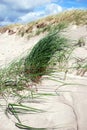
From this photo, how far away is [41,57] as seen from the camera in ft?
12.5

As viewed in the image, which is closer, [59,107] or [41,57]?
[59,107]

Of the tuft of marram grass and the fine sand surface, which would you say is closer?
the fine sand surface

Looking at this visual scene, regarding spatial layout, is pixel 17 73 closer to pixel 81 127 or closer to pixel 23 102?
pixel 23 102

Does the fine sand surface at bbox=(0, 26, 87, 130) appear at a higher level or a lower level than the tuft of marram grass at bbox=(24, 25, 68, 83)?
lower

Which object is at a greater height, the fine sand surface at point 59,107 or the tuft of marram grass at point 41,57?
the tuft of marram grass at point 41,57

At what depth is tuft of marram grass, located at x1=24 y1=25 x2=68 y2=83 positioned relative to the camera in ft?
12.3

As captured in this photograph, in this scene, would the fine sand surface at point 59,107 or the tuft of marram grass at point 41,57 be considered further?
the tuft of marram grass at point 41,57

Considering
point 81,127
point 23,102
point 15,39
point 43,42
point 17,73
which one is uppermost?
point 15,39

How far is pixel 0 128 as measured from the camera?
2637mm

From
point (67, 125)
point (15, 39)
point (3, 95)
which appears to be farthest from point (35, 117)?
point (15, 39)

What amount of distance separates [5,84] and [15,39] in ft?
19.2

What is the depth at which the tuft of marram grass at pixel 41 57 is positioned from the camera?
3.75 metres

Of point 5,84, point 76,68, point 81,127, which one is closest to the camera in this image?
point 81,127

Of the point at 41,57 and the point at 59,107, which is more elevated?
the point at 41,57
